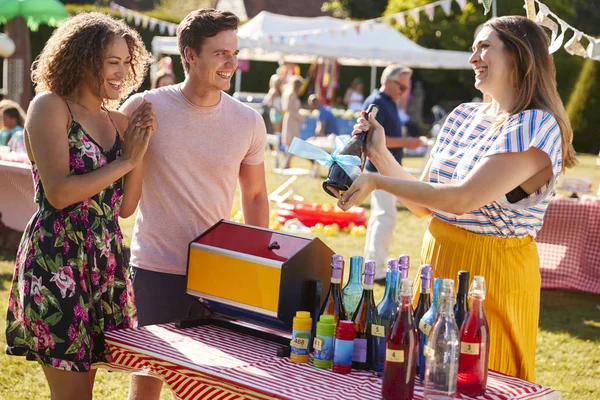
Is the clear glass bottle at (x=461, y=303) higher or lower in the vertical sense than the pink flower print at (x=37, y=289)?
higher

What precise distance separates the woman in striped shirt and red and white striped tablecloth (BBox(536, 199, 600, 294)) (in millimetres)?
4421

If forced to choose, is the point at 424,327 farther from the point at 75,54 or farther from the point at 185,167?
the point at 75,54

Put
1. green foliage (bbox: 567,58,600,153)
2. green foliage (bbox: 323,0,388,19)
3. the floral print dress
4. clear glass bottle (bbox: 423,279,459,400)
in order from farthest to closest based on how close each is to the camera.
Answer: green foliage (bbox: 323,0,388,19) < green foliage (bbox: 567,58,600,153) < the floral print dress < clear glass bottle (bbox: 423,279,459,400)

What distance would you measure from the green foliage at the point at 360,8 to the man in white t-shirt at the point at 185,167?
96.9 feet

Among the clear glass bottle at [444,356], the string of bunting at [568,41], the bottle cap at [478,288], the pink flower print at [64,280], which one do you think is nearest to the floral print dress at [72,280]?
the pink flower print at [64,280]

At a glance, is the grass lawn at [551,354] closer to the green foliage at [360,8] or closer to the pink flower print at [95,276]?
the pink flower print at [95,276]

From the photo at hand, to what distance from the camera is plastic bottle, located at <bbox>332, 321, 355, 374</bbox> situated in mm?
2334

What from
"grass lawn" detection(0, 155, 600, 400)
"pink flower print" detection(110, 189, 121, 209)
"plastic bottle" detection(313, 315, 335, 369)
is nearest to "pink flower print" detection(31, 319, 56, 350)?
"pink flower print" detection(110, 189, 121, 209)

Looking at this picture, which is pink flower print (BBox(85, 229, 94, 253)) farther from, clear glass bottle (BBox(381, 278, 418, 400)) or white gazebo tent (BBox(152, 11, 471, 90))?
white gazebo tent (BBox(152, 11, 471, 90))

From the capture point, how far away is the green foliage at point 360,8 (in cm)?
3178

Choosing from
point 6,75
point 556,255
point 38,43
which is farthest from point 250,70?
point 556,255

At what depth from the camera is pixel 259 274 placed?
2559mm

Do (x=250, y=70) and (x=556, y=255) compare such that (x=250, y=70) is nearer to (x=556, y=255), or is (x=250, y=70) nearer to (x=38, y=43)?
(x=38, y=43)

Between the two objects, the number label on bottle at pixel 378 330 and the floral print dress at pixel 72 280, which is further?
the floral print dress at pixel 72 280
